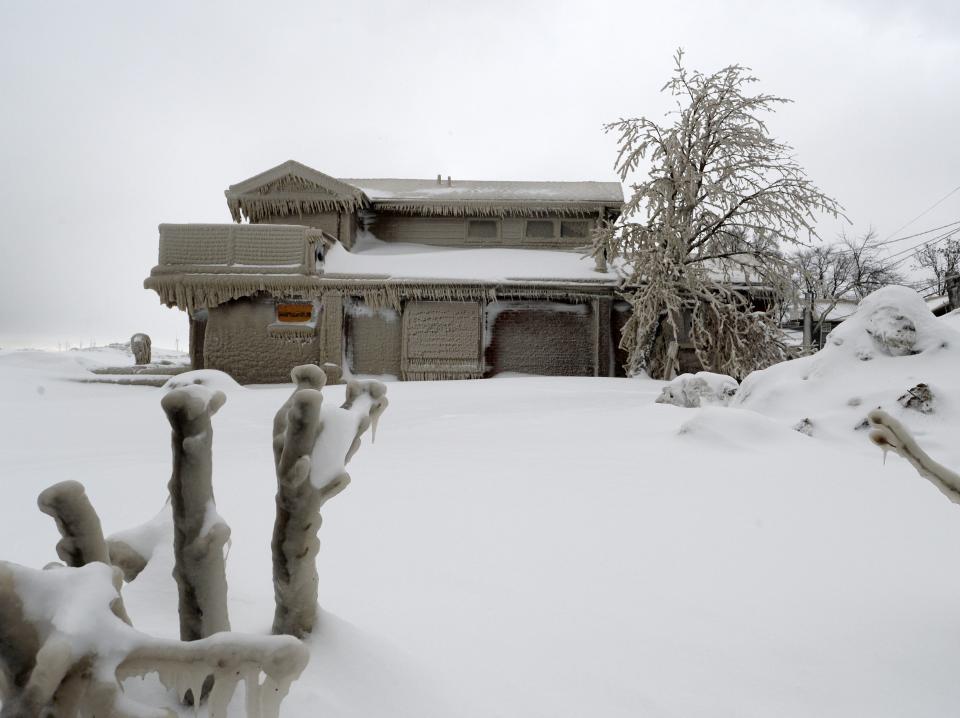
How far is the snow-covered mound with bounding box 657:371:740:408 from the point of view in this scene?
7252 mm

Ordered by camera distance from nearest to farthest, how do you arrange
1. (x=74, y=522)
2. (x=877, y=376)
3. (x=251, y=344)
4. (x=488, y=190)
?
(x=74, y=522) < (x=877, y=376) < (x=251, y=344) < (x=488, y=190)

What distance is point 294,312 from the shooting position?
508 inches

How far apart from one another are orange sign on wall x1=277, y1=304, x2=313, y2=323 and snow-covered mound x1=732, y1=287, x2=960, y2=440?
962 cm

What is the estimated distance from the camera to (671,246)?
1289 centimetres

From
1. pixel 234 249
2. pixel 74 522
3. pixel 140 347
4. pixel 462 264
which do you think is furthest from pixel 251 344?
pixel 74 522

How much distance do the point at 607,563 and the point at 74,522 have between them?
1939mm

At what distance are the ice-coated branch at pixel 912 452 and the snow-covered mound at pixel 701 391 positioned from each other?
5.50 meters

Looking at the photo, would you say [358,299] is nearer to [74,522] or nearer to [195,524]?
[195,524]

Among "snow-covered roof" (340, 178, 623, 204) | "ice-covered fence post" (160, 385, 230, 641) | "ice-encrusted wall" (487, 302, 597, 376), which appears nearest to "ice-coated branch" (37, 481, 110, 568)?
"ice-covered fence post" (160, 385, 230, 641)

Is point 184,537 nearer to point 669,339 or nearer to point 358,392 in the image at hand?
point 358,392

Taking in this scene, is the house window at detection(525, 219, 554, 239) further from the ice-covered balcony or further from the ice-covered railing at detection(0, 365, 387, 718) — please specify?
the ice-covered railing at detection(0, 365, 387, 718)

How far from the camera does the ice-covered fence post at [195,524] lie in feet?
4.06

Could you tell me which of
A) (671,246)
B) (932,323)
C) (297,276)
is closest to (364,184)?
(297,276)

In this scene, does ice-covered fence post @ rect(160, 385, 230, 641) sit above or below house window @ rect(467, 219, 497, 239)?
below
